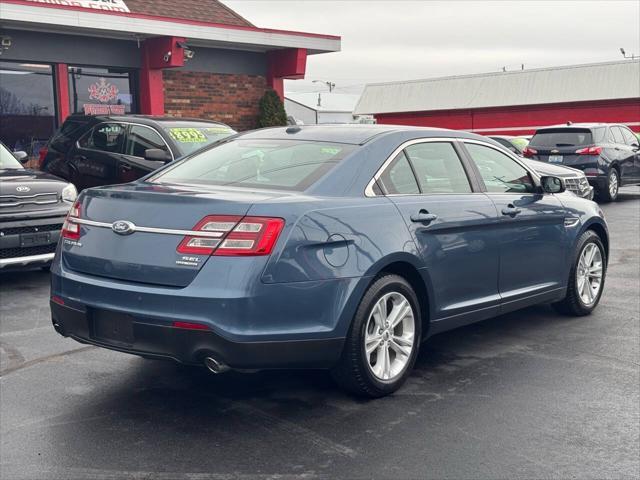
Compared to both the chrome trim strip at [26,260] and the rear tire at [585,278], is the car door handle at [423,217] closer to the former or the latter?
the rear tire at [585,278]

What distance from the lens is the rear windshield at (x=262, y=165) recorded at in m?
5.11

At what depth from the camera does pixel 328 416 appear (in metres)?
4.76

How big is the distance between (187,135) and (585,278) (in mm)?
6205

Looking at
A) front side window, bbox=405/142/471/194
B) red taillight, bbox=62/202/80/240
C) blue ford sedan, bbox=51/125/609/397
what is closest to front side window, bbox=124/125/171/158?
blue ford sedan, bbox=51/125/609/397

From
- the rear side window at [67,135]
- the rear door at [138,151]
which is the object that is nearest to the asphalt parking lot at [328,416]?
the rear door at [138,151]

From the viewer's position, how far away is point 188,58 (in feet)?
62.7

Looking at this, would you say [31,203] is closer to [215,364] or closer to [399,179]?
[399,179]

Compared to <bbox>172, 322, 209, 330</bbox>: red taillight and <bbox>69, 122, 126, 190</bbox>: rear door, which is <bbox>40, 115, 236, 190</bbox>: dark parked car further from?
<bbox>172, 322, 209, 330</bbox>: red taillight

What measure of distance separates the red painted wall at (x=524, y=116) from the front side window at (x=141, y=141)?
2803cm

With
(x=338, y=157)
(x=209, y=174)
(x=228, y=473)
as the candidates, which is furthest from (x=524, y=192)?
(x=228, y=473)

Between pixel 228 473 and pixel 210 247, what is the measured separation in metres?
1.13

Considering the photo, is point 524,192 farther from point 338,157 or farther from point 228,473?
point 228,473

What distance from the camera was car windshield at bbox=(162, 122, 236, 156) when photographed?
37.6ft

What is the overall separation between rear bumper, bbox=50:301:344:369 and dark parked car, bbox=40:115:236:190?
6.80 m
